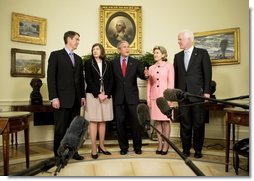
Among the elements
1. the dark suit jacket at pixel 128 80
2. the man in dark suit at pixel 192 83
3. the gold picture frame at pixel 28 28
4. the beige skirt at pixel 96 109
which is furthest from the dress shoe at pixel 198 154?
the gold picture frame at pixel 28 28

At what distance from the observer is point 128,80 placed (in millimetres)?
2750

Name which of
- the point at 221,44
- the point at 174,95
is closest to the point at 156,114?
the point at 221,44

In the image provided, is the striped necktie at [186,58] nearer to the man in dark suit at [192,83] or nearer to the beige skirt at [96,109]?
the man in dark suit at [192,83]

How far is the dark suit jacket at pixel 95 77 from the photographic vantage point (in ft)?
8.74

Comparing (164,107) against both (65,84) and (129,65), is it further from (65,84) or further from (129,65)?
(129,65)

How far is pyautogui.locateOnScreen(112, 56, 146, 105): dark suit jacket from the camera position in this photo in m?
2.75

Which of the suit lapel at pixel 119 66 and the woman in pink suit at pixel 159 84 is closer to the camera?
the woman in pink suit at pixel 159 84

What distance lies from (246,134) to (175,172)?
69 cm

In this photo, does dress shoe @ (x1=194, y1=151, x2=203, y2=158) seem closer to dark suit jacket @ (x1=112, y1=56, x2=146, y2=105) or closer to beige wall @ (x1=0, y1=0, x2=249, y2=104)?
beige wall @ (x1=0, y1=0, x2=249, y2=104)

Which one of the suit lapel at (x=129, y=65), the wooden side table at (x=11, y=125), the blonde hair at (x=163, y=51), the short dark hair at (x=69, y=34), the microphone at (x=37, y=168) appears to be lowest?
the wooden side table at (x=11, y=125)

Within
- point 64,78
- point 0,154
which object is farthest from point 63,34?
point 0,154

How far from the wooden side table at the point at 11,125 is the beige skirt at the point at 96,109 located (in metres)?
0.69

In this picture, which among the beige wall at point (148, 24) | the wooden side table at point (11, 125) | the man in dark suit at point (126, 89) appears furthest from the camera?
the man in dark suit at point (126, 89)

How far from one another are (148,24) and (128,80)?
2.10ft
